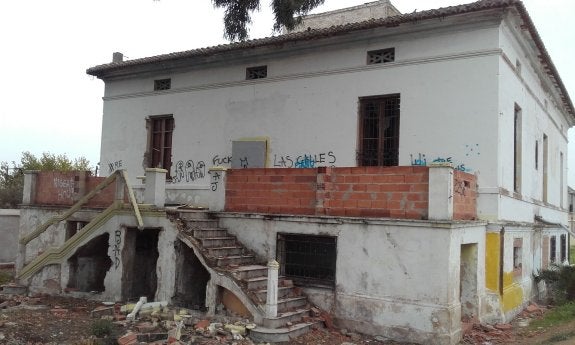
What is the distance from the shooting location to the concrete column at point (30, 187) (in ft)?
46.2

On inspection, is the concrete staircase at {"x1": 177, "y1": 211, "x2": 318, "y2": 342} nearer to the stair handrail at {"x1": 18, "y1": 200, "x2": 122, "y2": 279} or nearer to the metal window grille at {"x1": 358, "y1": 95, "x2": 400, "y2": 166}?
the stair handrail at {"x1": 18, "y1": 200, "x2": 122, "y2": 279}

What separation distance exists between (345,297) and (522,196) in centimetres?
571

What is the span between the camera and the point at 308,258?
10281mm

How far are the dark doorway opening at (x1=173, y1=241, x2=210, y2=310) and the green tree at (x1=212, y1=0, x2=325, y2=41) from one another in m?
4.74

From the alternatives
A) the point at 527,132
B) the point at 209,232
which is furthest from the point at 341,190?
the point at 527,132

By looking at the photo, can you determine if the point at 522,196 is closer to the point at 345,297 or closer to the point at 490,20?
the point at 490,20

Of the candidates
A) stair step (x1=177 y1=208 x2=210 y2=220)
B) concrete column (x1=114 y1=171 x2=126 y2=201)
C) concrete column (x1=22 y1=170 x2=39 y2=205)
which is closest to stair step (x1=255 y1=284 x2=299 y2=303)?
stair step (x1=177 y1=208 x2=210 y2=220)

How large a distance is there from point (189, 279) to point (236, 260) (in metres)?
1.13

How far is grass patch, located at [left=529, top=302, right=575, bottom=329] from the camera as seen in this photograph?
1066 centimetres

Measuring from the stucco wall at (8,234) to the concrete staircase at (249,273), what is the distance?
10.1 metres

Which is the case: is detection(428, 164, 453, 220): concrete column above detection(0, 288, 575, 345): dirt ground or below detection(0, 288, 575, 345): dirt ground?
above

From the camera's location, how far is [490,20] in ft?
35.4

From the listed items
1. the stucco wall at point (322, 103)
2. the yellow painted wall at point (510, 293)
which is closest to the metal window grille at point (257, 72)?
the stucco wall at point (322, 103)

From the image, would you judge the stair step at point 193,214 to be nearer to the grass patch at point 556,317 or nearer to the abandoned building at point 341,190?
the abandoned building at point 341,190
